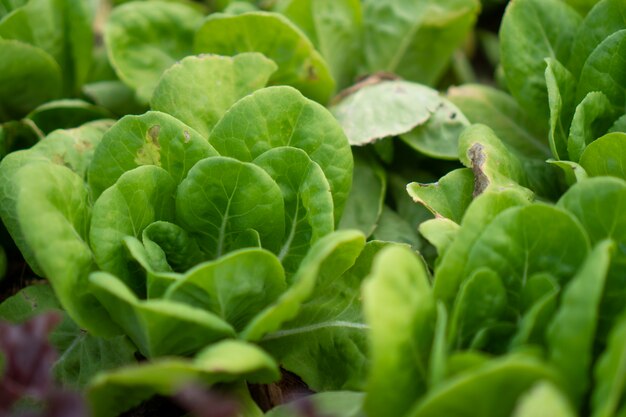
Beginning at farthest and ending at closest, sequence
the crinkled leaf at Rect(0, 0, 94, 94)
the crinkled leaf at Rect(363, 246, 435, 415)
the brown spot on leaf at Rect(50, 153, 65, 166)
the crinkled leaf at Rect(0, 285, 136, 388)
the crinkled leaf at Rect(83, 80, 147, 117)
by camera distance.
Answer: the crinkled leaf at Rect(83, 80, 147, 117)
the crinkled leaf at Rect(0, 0, 94, 94)
the brown spot on leaf at Rect(50, 153, 65, 166)
the crinkled leaf at Rect(0, 285, 136, 388)
the crinkled leaf at Rect(363, 246, 435, 415)

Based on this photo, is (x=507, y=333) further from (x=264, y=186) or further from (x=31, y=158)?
(x=31, y=158)

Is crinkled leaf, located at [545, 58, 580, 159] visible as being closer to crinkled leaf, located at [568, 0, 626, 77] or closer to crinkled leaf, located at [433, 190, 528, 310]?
crinkled leaf, located at [568, 0, 626, 77]

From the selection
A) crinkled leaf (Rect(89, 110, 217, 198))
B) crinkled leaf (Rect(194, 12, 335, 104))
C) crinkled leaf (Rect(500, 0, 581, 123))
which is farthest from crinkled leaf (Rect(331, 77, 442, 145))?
crinkled leaf (Rect(89, 110, 217, 198))

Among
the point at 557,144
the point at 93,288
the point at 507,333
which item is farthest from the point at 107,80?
the point at 507,333

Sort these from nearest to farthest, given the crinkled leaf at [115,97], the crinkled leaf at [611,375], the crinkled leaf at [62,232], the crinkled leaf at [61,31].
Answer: the crinkled leaf at [611,375] → the crinkled leaf at [62,232] → the crinkled leaf at [61,31] → the crinkled leaf at [115,97]

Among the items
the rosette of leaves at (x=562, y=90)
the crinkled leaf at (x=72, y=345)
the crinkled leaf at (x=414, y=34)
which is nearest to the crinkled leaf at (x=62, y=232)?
the crinkled leaf at (x=72, y=345)

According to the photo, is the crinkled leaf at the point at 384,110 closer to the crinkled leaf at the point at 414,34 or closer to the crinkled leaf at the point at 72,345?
the crinkled leaf at the point at 414,34
